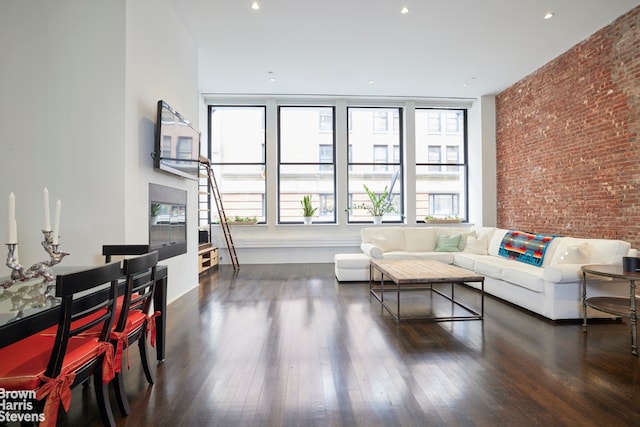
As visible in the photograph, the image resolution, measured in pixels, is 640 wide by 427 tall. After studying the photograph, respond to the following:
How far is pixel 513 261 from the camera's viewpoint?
428 cm

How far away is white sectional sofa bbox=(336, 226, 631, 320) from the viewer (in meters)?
3.11

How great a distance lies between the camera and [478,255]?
4.94 m

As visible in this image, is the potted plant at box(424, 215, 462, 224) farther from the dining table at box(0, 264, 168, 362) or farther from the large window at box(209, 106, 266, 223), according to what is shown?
the dining table at box(0, 264, 168, 362)

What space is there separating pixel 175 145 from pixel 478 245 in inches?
182

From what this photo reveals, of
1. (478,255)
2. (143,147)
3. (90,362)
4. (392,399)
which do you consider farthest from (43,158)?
(478,255)

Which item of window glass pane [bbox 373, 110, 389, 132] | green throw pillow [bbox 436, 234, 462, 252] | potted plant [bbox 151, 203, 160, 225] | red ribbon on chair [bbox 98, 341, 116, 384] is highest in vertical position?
window glass pane [bbox 373, 110, 389, 132]

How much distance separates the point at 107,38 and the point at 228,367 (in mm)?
2971

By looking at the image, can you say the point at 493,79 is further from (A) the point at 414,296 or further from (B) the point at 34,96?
(B) the point at 34,96

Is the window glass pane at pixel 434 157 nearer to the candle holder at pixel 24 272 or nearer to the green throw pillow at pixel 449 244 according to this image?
the green throw pillow at pixel 449 244

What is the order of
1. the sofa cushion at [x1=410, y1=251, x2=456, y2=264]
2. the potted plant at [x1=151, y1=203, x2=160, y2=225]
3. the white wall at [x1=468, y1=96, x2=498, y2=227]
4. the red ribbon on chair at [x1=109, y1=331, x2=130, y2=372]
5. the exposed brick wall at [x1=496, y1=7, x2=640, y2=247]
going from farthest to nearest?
the white wall at [x1=468, y1=96, x2=498, y2=227] < the sofa cushion at [x1=410, y1=251, x2=456, y2=264] < the exposed brick wall at [x1=496, y1=7, x2=640, y2=247] < the potted plant at [x1=151, y1=203, x2=160, y2=225] < the red ribbon on chair at [x1=109, y1=331, x2=130, y2=372]

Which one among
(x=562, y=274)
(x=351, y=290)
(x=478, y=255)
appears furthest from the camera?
(x=478, y=255)

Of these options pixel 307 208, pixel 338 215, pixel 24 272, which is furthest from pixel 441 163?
pixel 24 272

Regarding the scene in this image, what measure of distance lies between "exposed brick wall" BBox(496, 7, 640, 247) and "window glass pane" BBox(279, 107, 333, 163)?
12.6 ft

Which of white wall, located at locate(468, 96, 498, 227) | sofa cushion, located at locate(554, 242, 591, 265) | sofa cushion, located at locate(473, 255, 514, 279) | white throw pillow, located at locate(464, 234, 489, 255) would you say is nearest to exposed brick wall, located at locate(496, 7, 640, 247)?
white wall, located at locate(468, 96, 498, 227)
